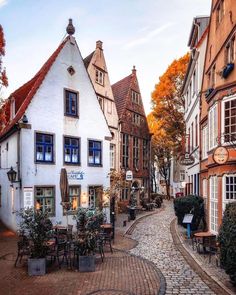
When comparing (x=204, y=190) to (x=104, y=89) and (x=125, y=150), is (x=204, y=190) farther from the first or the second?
(x=104, y=89)

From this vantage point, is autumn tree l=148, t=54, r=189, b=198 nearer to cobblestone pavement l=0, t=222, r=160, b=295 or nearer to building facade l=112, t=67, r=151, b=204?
building facade l=112, t=67, r=151, b=204

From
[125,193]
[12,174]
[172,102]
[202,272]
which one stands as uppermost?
[172,102]

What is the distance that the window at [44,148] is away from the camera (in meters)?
18.3

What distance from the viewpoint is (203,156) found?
62.1ft

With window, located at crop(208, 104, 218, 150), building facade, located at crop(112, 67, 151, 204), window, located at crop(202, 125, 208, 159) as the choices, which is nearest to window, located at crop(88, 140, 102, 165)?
building facade, located at crop(112, 67, 151, 204)

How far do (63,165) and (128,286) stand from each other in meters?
11.4

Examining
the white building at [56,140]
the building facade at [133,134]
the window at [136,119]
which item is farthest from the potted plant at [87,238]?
the window at [136,119]

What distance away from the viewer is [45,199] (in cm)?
1848

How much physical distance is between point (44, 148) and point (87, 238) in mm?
8948

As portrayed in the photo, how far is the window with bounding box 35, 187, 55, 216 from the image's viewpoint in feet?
59.3

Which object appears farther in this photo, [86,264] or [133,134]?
[133,134]

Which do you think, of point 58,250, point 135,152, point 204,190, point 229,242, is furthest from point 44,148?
point 135,152

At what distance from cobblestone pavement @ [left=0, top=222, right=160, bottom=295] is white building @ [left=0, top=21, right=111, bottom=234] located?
633 cm

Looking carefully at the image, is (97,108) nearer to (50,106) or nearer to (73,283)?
(50,106)
